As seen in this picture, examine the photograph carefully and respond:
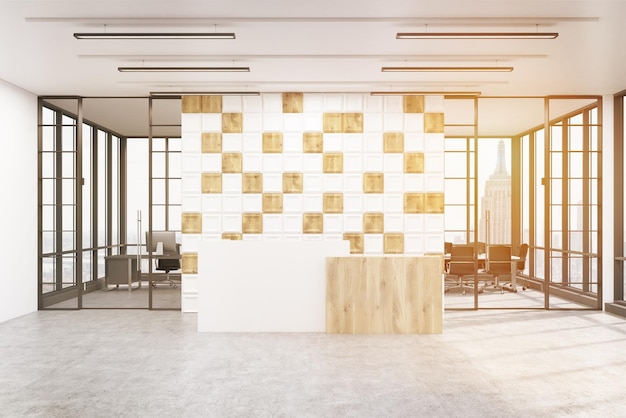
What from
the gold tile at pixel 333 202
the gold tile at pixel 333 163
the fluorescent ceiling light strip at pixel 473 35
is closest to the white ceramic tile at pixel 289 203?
the gold tile at pixel 333 202

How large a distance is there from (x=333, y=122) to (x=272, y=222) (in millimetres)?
1904

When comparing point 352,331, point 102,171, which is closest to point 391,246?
point 352,331

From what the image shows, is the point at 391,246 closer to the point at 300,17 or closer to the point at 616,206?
the point at 616,206

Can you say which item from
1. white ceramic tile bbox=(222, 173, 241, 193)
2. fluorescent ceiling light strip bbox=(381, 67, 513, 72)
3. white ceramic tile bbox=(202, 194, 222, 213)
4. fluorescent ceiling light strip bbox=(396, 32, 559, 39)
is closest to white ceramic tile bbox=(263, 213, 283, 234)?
white ceramic tile bbox=(222, 173, 241, 193)

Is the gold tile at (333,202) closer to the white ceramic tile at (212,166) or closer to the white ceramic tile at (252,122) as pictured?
the white ceramic tile at (252,122)

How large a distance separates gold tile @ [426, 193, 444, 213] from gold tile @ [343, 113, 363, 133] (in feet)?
5.09

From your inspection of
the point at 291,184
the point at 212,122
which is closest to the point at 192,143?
the point at 212,122

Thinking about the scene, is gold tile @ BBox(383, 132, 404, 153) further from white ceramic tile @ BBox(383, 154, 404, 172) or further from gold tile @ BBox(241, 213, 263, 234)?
gold tile @ BBox(241, 213, 263, 234)

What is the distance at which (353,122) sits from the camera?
29.2ft

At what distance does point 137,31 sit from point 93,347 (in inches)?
145

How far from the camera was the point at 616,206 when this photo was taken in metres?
9.03

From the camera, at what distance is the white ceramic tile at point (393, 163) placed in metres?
8.88

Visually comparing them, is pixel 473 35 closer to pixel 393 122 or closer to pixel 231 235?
pixel 393 122

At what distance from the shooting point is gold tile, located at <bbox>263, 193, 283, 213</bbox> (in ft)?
29.1
